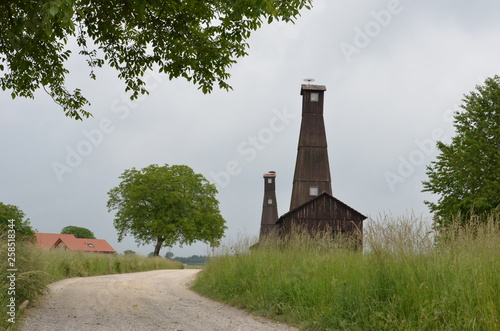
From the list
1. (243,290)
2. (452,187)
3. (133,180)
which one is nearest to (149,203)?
(133,180)

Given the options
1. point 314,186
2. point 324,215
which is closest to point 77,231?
point 314,186

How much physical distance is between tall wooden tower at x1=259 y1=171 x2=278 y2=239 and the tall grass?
106 feet

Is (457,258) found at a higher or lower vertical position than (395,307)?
higher

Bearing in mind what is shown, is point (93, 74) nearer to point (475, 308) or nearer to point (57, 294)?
point (57, 294)

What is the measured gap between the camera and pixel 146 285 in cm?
1468

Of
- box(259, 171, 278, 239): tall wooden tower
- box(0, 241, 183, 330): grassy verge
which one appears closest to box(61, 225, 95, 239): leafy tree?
box(259, 171, 278, 239): tall wooden tower

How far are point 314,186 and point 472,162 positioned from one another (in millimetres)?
9429

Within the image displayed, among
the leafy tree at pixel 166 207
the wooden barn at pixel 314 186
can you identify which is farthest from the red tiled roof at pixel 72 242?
the wooden barn at pixel 314 186

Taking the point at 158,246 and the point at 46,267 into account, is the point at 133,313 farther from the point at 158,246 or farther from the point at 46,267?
the point at 158,246

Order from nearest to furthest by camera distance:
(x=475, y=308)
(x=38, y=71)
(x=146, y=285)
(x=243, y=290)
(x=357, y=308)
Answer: (x=475, y=308)
(x=357, y=308)
(x=243, y=290)
(x=38, y=71)
(x=146, y=285)

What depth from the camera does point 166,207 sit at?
42656mm

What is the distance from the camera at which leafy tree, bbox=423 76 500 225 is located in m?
24.6

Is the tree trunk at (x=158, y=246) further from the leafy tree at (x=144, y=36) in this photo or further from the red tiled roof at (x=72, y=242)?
the leafy tree at (x=144, y=36)

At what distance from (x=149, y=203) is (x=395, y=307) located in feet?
129
